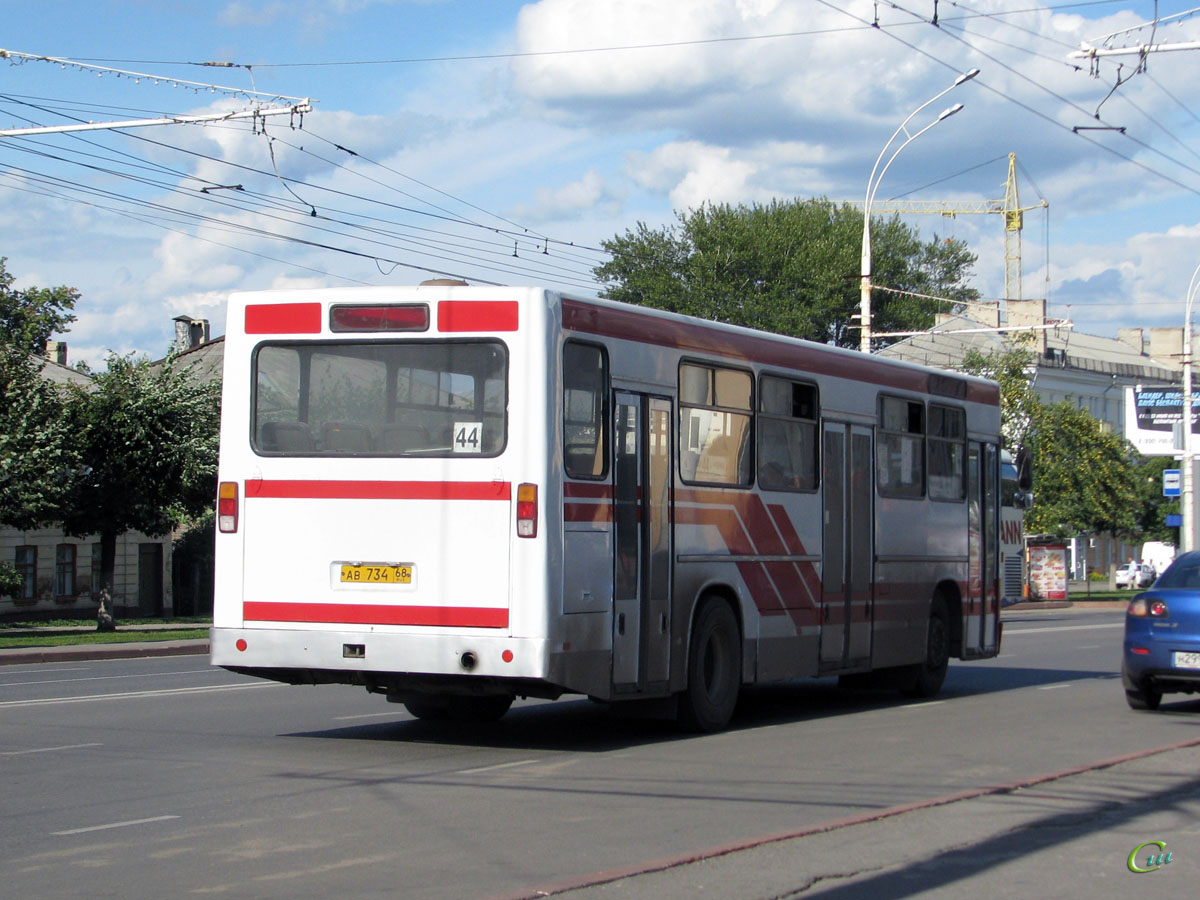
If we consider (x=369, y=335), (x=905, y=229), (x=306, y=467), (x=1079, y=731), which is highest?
(x=905, y=229)

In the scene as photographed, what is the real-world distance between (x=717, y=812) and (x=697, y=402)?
14.6 ft

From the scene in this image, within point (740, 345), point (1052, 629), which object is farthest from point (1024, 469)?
point (1052, 629)

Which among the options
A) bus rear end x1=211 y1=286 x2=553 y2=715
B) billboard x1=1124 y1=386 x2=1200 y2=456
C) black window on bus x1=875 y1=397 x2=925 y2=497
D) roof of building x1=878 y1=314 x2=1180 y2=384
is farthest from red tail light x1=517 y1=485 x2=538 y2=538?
roof of building x1=878 y1=314 x2=1180 y2=384

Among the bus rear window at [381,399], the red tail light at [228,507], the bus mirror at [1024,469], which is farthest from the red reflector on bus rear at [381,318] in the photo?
the bus mirror at [1024,469]

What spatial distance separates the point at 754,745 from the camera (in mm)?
12008

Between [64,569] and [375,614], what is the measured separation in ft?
134

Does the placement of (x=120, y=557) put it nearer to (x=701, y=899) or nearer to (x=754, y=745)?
(x=754, y=745)

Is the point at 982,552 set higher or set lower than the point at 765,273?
lower

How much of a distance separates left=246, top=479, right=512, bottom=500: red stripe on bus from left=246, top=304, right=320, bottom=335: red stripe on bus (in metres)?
1.10

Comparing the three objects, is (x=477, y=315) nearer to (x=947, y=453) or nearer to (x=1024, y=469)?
(x=947, y=453)

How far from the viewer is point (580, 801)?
9.13 metres

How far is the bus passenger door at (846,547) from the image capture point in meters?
14.5

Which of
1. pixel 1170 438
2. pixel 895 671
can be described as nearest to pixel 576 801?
pixel 895 671

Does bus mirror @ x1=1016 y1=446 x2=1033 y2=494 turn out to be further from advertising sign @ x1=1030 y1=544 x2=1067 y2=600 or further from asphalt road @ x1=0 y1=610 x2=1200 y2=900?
advertising sign @ x1=1030 y1=544 x2=1067 y2=600
